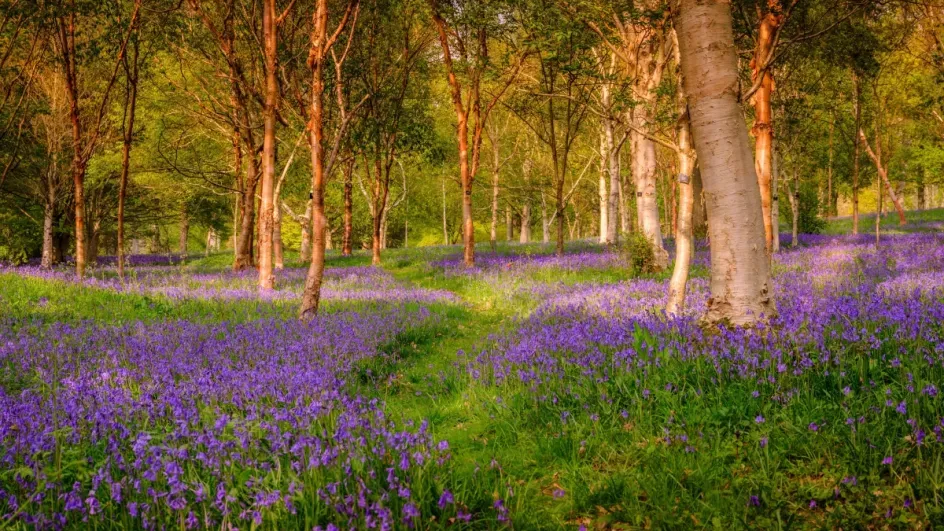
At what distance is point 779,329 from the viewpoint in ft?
16.6

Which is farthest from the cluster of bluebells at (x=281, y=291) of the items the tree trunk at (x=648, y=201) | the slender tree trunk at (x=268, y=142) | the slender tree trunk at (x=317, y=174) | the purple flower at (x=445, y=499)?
the purple flower at (x=445, y=499)

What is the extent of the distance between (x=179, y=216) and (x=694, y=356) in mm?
37960

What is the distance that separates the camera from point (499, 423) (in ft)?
14.7

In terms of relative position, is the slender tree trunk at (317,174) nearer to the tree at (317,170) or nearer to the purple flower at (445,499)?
the tree at (317,170)

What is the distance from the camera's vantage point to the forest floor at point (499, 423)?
276cm

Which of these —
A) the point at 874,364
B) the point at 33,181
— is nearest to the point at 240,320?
the point at 874,364

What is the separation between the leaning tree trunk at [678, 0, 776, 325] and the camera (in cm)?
521

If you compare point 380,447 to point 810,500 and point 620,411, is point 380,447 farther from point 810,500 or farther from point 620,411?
point 810,500

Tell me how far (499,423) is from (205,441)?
7.46 ft

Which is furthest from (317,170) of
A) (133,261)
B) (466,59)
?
(133,261)

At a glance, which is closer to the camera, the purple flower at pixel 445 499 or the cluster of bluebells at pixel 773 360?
the purple flower at pixel 445 499

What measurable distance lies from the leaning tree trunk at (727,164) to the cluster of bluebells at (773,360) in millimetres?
384

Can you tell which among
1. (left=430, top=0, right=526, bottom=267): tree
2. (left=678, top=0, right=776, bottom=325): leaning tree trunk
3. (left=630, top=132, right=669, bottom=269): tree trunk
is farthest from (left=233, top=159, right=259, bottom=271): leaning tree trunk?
(left=678, top=0, right=776, bottom=325): leaning tree trunk

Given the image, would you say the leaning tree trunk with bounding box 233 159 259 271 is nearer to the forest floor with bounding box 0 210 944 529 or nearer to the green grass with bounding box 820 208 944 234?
the forest floor with bounding box 0 210 944 529
